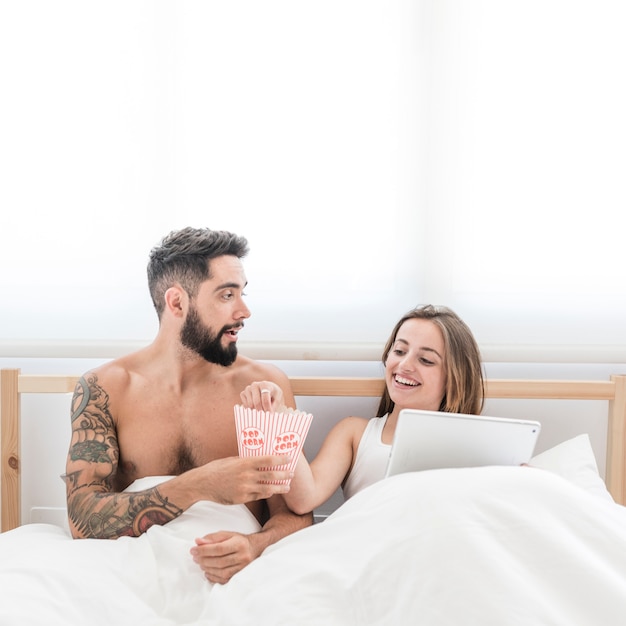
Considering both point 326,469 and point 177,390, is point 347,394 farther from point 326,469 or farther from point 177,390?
point 177,390

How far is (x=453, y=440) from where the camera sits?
1643mm

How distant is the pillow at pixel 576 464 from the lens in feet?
6.09

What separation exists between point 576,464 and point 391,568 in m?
0.88

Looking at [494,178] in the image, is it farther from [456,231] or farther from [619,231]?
[619,231]

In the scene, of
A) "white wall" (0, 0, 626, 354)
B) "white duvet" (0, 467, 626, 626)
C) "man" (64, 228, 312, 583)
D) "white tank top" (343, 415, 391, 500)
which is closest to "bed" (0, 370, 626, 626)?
"white duvet" (0, 467, 626, 626)

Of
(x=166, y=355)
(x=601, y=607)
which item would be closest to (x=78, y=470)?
(x=166, y=355)

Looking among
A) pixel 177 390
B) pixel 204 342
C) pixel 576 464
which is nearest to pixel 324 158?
pixel 204 342

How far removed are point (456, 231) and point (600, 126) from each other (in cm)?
58

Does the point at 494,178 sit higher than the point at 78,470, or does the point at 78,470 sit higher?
the point at 494,178

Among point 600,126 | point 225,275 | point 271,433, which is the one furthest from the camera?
point 600,126

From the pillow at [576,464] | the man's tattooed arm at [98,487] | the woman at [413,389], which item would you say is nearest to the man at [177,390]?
the man's tattooed arm at [98,487]

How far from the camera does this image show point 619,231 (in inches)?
89.0

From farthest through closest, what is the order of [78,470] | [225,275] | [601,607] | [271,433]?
1. [225,275]
2. [78,470]
3. [271,433]
4. [601,607]

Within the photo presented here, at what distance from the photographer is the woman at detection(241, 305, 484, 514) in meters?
1.95
